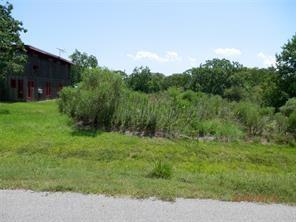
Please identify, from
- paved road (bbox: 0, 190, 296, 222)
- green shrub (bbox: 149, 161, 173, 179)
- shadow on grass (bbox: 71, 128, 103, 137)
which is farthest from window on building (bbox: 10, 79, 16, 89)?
paved road (bbox: 0, 190, 296, 222)

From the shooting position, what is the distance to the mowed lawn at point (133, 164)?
773 cm

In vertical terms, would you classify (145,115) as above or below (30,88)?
above

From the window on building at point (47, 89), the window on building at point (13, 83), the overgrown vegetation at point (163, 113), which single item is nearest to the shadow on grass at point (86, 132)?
the overgrown vegetation at point (163, 113)

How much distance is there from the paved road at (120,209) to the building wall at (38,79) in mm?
40758

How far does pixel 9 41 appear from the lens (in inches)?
1212

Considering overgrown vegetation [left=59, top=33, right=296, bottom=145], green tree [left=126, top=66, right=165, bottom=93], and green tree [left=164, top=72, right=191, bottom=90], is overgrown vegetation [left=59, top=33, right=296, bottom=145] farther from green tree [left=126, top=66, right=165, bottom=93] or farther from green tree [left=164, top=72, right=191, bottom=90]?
green tree [left=164, top=72, right=191, bottom=90]

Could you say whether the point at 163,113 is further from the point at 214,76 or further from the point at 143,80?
the point at 214,76

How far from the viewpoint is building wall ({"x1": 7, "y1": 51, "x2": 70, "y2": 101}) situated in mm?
46269

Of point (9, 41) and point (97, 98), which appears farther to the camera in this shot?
point (9, 41)

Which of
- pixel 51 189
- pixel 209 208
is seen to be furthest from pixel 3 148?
pixel 209 208

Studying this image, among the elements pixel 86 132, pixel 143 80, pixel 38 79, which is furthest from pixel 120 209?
pixel 143 80

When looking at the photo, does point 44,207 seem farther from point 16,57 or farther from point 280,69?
point 280,69

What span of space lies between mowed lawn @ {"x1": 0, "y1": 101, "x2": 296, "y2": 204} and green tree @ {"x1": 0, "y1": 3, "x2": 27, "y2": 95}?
9.26 metres

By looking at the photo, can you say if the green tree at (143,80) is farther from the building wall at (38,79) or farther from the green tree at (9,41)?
the green tree at (9,41)
